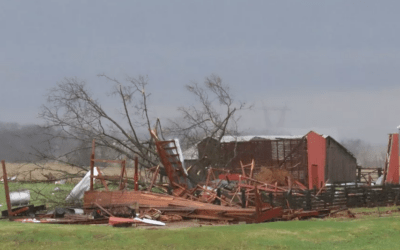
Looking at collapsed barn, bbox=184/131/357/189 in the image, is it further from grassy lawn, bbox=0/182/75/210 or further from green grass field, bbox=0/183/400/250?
green grass field, bbox=0/183/400/250

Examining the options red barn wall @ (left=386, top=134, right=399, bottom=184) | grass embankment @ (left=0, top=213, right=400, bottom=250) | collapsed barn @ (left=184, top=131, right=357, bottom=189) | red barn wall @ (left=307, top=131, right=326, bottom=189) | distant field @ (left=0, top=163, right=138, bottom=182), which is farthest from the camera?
red barn wall @ (left=386, top=134, right=399, bottom=184)

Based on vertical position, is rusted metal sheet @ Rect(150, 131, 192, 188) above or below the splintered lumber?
above

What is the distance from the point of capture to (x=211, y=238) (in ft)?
35.3

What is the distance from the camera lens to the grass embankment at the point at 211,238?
10.4m

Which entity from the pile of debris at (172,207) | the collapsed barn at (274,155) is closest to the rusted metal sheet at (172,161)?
the pile of debris at (172,207)

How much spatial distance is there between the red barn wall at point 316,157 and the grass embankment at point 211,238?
1877cm

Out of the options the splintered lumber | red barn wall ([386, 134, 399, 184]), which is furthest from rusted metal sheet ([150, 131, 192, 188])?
red barn wall ([386, 134, 399, 184])

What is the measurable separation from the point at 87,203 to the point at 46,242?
7.34m

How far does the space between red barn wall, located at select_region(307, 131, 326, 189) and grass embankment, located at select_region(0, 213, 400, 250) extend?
1877 cm

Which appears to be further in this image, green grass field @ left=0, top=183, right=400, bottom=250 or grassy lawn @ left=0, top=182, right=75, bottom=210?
grassy lawn @ left=0, top=182, right=75, bottom=210

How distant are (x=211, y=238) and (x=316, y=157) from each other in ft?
85.1

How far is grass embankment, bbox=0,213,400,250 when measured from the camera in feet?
34.2

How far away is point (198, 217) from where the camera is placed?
15.8 m

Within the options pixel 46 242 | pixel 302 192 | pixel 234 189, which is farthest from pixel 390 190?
pixel 46 242
